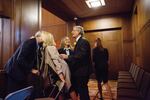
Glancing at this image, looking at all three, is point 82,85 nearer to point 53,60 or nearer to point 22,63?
point 53,60

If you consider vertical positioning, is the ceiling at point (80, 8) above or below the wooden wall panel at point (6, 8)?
above

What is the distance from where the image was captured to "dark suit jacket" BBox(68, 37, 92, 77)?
8.48 feet

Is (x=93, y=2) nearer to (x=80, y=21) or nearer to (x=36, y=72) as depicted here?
(x=80, y=21)

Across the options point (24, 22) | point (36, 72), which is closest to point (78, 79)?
point (36, 72)

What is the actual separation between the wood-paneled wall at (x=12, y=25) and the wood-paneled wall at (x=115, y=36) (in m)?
3.91

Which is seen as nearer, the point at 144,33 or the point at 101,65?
the point at 144,33

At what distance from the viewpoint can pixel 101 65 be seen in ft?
12.3

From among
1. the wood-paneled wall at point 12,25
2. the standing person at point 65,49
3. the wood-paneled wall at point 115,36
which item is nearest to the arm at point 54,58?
the standing person at point 65,49

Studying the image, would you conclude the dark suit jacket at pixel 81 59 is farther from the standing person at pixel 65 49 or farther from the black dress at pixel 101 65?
the black dress at pixel 101 65

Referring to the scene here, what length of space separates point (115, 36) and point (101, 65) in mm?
3344

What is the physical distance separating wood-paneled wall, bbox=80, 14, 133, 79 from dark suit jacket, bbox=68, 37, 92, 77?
421 centimetres

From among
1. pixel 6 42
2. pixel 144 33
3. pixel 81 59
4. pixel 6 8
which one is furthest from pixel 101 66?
pixel 6 8

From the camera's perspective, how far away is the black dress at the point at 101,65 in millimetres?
3738

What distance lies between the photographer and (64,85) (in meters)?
2.62
